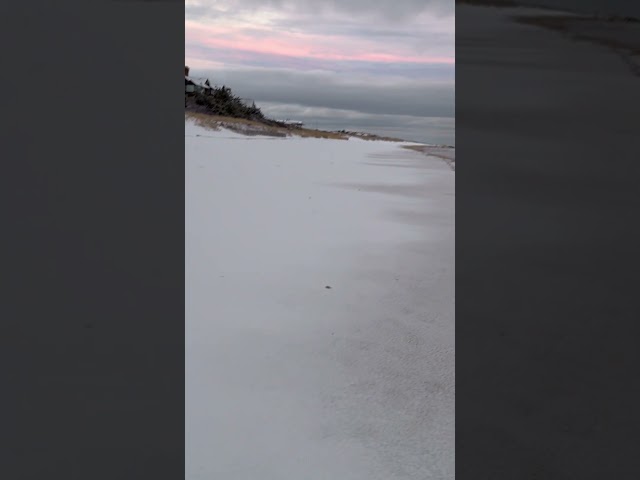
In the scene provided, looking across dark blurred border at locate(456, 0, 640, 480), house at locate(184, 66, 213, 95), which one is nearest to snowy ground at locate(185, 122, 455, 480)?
dark blurred border at locate(456, 0, 640, 480)

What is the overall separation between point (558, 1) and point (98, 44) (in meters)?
4.30

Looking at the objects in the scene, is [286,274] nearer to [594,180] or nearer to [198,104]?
[594,180]

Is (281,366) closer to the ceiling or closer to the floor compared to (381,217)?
closer to the floor

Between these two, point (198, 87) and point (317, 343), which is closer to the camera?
point (317, 343)

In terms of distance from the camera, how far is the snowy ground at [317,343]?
72 cm

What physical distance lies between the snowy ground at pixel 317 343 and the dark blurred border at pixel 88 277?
0.07 meters

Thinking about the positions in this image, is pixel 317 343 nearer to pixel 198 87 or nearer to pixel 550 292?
pixel 550 292

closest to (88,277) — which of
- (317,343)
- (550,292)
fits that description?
(317,343)

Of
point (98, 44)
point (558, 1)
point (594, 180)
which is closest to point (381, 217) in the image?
point (594, 180)

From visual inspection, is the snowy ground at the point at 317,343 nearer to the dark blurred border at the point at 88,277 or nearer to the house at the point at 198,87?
the dark blurred border at the point at 88,277

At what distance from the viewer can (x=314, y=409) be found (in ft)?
2.64

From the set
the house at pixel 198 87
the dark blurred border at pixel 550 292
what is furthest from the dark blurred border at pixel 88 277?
the house at pixel 198 87

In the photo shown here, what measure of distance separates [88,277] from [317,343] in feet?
1.64

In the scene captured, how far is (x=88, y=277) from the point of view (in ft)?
3.78
